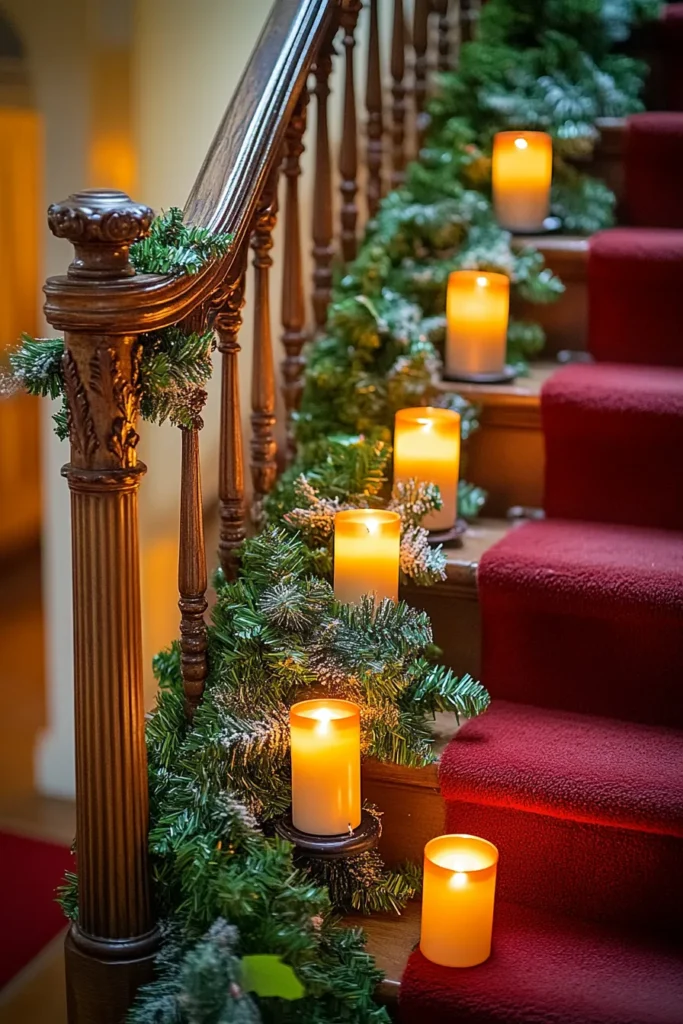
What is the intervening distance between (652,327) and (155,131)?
4.98ft

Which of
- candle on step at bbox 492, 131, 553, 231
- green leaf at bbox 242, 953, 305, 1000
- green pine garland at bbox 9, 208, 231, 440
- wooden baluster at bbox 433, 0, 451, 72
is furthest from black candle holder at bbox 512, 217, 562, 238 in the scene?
green leaf at bbox 242, 953, 305, 1000

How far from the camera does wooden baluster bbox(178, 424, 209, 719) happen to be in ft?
4.55

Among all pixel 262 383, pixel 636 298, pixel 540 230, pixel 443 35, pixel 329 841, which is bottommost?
pixel 329 841

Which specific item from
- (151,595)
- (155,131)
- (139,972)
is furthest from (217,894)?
(155,131)

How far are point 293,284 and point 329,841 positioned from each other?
863 mm

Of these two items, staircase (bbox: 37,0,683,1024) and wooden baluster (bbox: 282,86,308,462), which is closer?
staircase (bbox: 37,0,683,1024)

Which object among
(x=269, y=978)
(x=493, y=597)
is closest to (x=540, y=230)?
(x=493, y=597)

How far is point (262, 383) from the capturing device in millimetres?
1698

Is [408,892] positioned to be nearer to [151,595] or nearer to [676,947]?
[676,947]

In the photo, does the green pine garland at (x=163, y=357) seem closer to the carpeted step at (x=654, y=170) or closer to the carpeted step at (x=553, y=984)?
the carpeted step at (x=553, y=984)

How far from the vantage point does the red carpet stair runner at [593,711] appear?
1359mm

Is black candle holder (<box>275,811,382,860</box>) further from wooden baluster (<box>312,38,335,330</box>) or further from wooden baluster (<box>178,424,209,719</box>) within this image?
wooden baluster (<box>312,38,335,330</box>)

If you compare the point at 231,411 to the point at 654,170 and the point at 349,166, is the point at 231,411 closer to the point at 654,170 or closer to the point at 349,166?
the point at 349,166

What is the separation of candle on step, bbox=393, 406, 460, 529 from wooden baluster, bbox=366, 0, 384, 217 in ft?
2.03
